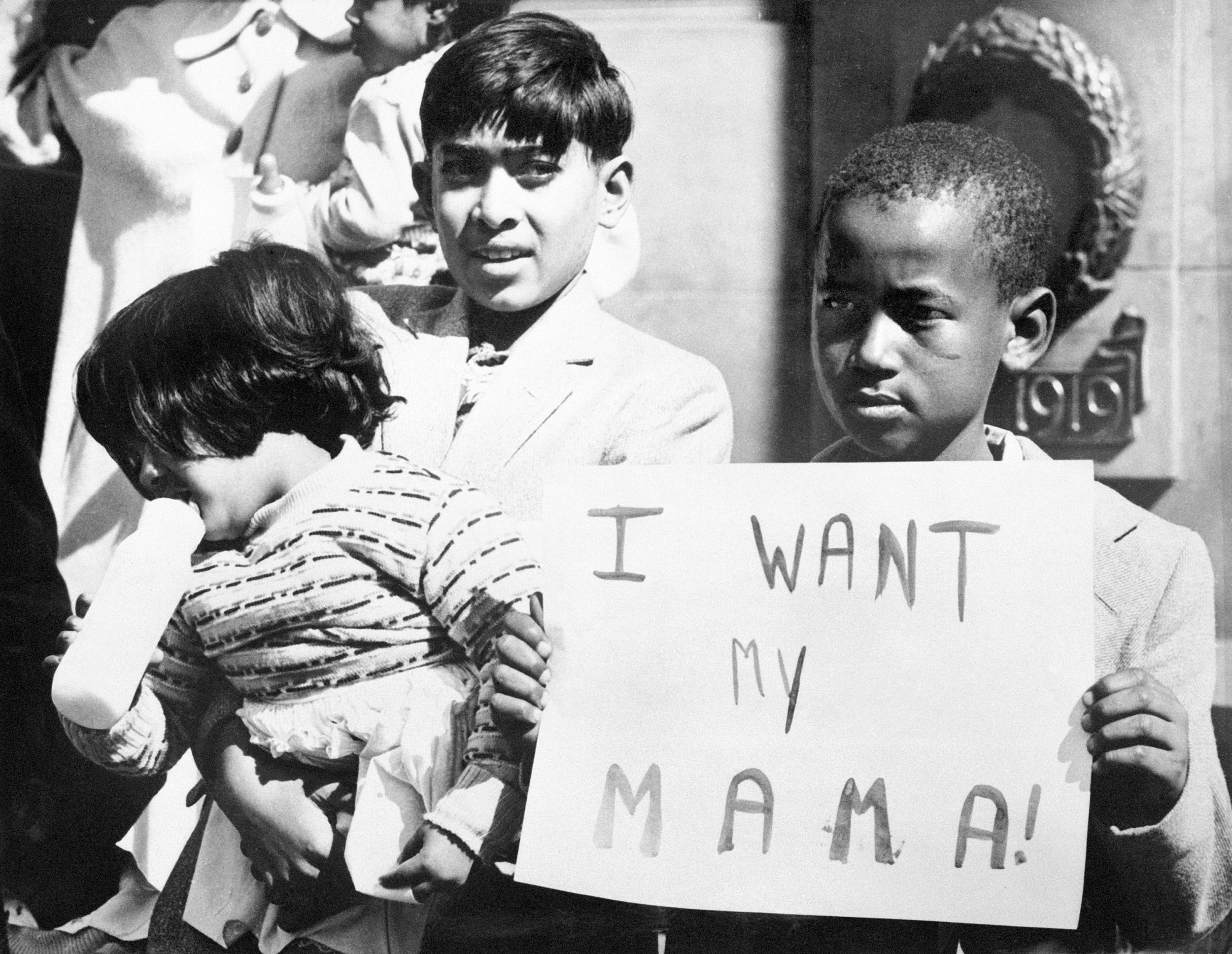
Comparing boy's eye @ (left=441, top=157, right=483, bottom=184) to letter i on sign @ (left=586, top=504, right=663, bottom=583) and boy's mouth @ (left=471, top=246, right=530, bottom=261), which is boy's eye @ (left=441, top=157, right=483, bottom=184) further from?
letter i on sign @ (left=586, top=504, right=663, bottom=583)

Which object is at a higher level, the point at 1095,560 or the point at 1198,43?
the point at 1198,43

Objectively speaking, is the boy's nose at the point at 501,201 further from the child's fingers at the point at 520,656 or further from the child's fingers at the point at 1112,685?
the child's fingers at the point at 1112,685

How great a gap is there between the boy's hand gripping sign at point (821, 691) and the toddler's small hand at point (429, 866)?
0.04m

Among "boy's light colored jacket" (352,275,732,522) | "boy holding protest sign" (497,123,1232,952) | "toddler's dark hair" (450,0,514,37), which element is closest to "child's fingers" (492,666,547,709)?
"boy holding protest sign" (497,123,1232,952)

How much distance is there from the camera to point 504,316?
0.87 metres

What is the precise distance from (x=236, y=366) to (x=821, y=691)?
44 cm

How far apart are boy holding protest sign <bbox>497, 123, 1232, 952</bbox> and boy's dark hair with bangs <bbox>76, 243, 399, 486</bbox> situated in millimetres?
214

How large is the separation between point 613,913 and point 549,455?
0.99ft

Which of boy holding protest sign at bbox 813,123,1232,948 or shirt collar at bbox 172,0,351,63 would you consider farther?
shirt collar at bbox 172,0,351,63

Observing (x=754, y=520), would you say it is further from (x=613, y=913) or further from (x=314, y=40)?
(x=314, y=40)

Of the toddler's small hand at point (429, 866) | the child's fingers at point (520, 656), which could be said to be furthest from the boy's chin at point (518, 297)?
the toddler's small hand at point (429, 866)

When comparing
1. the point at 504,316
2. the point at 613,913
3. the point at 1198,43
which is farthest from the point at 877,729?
the point at 1198,43

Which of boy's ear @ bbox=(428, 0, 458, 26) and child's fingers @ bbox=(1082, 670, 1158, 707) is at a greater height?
boy's ear @ bbox=(428, 0, 458, 26)

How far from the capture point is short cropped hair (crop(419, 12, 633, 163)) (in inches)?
33.4
